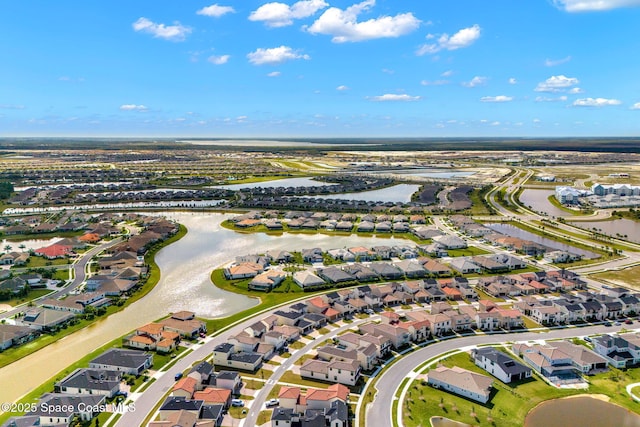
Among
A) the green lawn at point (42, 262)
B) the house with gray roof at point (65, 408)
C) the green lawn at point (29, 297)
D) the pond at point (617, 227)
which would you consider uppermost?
the pond at point (617, 227)

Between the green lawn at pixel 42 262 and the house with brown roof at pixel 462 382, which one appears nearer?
the house with brown roof at pixel 462 382

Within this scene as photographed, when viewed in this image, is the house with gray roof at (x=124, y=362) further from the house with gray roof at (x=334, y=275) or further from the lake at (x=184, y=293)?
the house with gray roof at (x=334, y=275)

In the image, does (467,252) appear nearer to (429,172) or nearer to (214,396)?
(214,396)

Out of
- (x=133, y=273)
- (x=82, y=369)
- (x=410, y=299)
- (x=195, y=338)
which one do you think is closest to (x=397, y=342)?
(x=410, y=299)

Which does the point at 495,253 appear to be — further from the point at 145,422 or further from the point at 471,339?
the point at 145,422

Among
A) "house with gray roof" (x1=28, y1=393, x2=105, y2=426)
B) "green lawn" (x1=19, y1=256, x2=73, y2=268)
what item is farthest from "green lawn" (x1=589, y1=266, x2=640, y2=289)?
"green lawn" (x1=19, y1=256, x2=73, y2=268)

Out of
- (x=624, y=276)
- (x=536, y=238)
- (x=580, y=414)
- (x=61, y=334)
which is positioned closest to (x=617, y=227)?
(x=536, y=238)

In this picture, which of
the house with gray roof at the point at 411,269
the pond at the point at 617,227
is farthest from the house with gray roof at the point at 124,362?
the pond at the point at 617,227

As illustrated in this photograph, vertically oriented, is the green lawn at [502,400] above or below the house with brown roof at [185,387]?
below
